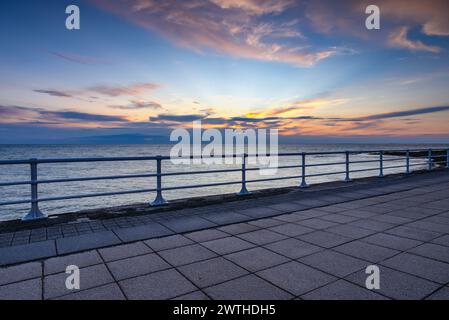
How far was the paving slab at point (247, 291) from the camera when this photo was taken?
290cm

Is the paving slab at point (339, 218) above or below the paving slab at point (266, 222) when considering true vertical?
above

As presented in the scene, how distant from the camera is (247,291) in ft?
9.87

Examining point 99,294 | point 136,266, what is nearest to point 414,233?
point 136,266

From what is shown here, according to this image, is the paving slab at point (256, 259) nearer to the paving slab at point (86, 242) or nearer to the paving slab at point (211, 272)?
the paving slab at point (211, 272)

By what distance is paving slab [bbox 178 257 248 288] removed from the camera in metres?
3.26

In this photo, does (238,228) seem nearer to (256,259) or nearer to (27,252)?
(256,259)

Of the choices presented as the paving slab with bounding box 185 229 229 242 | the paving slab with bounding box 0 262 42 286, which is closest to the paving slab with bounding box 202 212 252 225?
the paving slab with bounding box 185 229 229 242

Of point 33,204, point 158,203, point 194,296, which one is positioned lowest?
point 194,296

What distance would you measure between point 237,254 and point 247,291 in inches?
40.7

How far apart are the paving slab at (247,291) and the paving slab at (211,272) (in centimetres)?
12

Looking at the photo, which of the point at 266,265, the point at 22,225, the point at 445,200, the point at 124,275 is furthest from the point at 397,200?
the point at 22,225

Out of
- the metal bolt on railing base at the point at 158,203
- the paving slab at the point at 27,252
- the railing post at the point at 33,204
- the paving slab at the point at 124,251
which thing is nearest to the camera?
the paving slab at the point at 27,252

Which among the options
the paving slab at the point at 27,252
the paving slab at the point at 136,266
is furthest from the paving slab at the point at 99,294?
the paving slab at the point at 27,252
